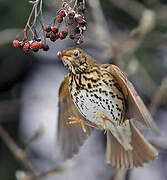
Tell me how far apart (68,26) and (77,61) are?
1.71 ft

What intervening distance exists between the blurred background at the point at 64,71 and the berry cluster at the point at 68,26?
1.16m

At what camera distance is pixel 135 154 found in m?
3.04

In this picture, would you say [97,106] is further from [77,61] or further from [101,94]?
[77,61]

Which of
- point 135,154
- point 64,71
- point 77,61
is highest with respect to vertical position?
point 77,61

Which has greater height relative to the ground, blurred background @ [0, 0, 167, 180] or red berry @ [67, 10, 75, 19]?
red berry @ [67, 10, 75, 19]

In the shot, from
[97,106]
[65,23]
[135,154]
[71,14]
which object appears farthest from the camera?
[135,154]

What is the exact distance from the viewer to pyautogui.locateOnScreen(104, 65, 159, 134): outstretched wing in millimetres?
2221

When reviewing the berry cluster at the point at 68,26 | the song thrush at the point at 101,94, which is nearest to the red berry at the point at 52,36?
the berry cluster at the point at 68,26

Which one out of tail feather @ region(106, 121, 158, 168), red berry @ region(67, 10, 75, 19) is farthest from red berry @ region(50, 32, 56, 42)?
tail feather @ region(106, 121, 158, 168)

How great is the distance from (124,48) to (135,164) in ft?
2.91

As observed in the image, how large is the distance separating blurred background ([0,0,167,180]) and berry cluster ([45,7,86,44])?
1.16 m

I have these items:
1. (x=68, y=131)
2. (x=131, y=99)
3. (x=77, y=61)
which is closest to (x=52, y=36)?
(x=77, y=61)

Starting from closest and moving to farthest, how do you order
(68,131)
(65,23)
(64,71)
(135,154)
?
(65,23) < (135,154) < (68,131) < (64,71)

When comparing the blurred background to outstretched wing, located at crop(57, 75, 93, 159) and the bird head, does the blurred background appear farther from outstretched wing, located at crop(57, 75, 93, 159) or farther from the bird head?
the bird head
